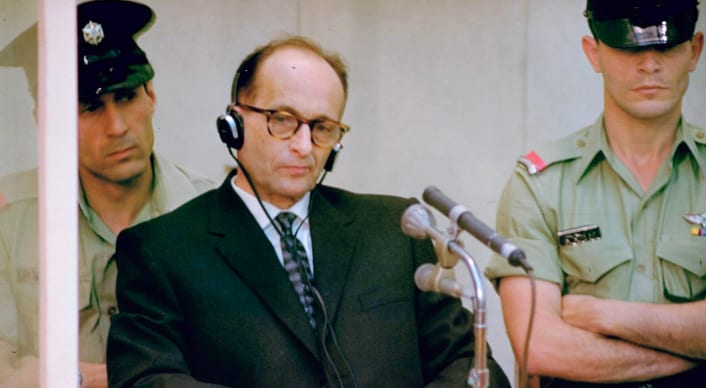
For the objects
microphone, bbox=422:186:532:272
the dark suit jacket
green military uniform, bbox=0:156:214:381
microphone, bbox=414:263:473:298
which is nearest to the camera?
microphone, bbox=422:186:532:272

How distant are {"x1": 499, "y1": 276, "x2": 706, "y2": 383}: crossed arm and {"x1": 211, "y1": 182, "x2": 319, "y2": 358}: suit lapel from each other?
77 cm

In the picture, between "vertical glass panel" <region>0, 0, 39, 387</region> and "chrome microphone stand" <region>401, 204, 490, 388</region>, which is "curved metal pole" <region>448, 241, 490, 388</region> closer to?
"chrome microphone stand" <region>401, 204, 490, 388</region>

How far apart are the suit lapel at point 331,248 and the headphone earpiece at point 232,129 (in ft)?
1.02

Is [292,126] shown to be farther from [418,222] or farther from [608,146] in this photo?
[608,146]

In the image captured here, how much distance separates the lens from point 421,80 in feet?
13.4

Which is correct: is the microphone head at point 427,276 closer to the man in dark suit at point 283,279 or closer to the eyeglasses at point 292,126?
the man in dark suit at point 283,279

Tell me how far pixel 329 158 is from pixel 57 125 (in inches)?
35.1

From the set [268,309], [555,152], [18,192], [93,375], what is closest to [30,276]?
[18,192]

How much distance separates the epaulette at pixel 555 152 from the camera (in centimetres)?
400

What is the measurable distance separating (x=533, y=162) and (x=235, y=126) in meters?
1.07

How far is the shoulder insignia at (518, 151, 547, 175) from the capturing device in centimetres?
401

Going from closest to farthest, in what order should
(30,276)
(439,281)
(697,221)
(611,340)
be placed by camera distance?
(439,281) → (611,340) → (30,276) → (697,221)

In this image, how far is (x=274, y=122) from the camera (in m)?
3.67

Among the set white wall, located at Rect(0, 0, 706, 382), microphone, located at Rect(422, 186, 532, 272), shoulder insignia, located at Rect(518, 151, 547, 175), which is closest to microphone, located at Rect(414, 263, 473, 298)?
microphone, located at Rect(422, 186, 532, 272)
